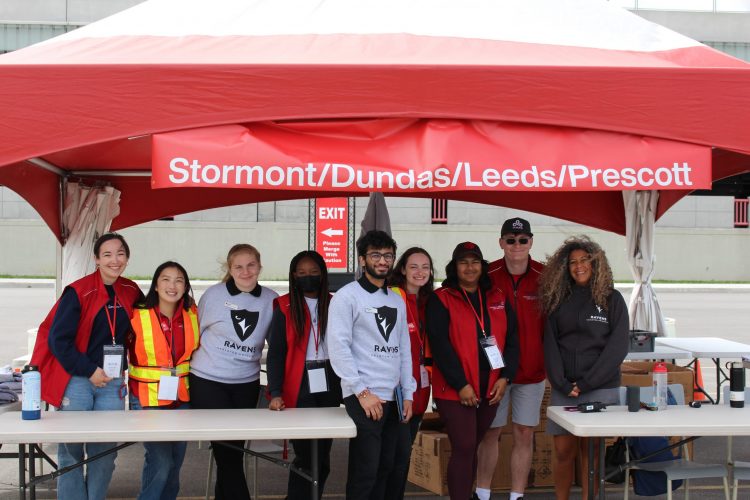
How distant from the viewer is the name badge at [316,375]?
16.4 ft

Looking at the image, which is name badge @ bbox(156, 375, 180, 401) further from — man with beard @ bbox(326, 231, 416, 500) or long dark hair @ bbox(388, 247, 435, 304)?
long dark hair @ bbox(388, 247, 435, 304)

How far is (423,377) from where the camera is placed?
527 centimetres

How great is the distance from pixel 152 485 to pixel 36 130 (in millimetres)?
2022

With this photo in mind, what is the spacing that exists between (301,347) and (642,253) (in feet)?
15.1

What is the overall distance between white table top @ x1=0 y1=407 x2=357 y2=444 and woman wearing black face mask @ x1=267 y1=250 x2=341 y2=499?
0.59 feet

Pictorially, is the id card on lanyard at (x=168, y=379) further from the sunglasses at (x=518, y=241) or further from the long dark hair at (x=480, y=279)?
the sunglasses at (x=518, y=241)

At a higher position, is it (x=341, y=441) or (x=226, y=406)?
(x=226, y=406)

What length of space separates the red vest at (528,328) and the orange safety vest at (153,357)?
1895 millimetres

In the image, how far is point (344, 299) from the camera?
464 centimetres

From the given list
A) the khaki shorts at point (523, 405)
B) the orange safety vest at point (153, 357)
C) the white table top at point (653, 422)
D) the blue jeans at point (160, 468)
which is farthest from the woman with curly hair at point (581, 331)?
the blue jeans at point (160, 468)

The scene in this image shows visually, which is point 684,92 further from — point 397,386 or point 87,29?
point 87,29

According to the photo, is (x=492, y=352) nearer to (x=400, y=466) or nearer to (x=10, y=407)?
(x=400, y=466)

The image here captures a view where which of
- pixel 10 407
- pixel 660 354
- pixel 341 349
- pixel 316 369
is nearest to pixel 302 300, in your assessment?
pixel 316 369

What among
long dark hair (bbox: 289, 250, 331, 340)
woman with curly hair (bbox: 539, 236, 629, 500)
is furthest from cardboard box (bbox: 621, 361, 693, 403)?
long dark hair (bbox: 289, 250, 331, 340)
